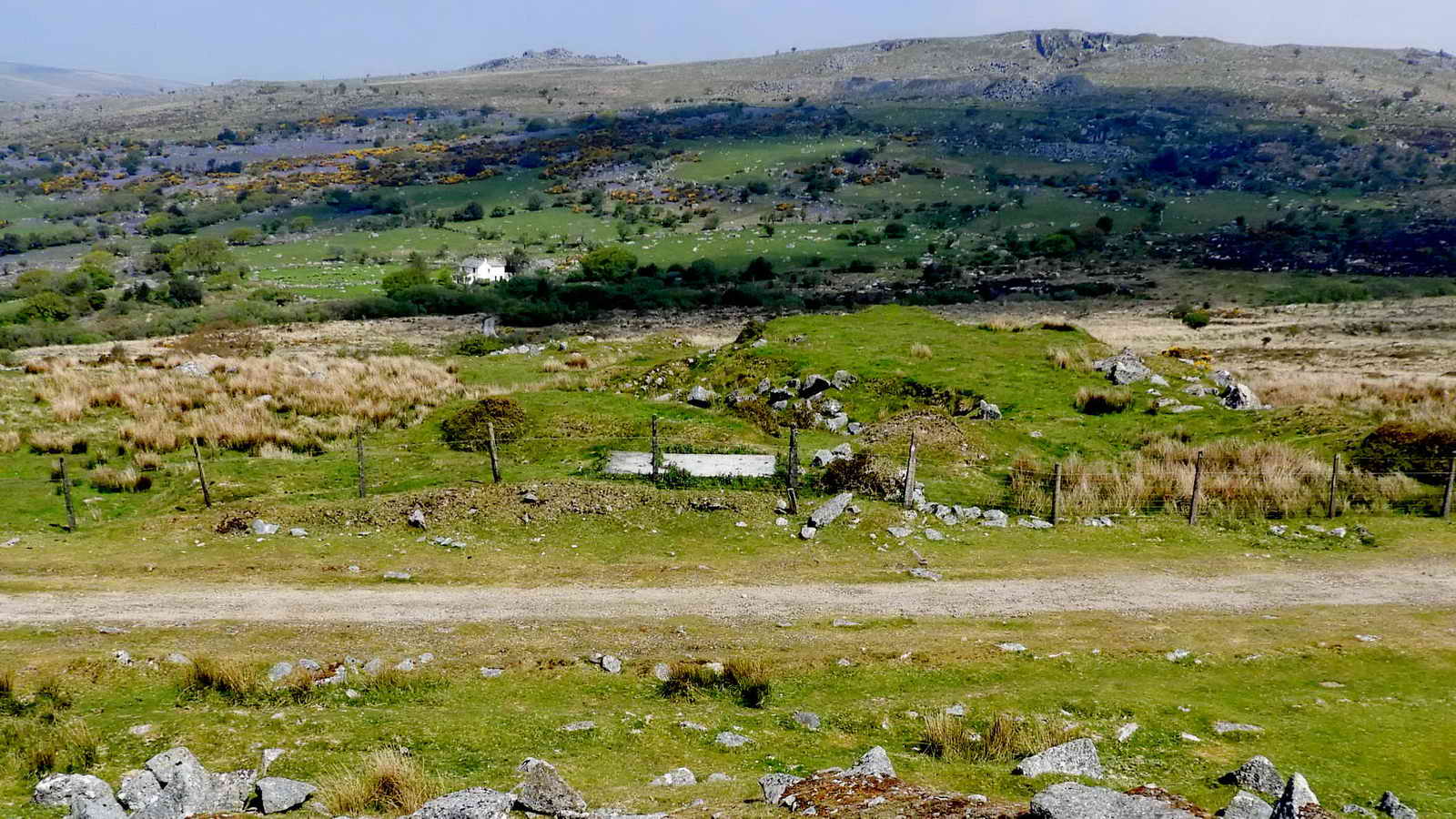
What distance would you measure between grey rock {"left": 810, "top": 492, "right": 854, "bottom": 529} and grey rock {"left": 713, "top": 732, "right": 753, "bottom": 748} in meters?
9.88

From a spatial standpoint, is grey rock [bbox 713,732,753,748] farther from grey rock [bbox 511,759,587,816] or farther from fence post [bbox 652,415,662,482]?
fence post [bbox 652,415,662,482]

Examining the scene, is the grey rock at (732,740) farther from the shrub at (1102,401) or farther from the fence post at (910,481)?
the shrub at (1102,401)

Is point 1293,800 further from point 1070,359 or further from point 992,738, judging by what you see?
point 1070,359

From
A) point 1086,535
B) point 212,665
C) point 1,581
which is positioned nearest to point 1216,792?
point 1086,535

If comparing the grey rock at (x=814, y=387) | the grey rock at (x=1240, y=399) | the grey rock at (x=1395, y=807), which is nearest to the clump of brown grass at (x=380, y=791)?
the grey rock at (x=1395, y=807)

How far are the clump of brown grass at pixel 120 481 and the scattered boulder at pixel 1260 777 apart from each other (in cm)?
2802

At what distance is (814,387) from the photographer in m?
34.4

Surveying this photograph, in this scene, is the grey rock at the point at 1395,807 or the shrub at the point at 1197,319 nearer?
the grey rock at the point at 1395,807

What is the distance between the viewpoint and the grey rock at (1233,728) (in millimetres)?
11984

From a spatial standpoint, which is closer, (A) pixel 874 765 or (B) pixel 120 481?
(A) pixel 874 765

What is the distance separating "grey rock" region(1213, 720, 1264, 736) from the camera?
39.3 feet

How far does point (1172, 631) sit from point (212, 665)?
53.4 ft

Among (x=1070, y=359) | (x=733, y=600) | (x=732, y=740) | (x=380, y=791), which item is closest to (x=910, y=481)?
(x=733, y=600)

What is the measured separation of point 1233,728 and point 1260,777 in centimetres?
214
